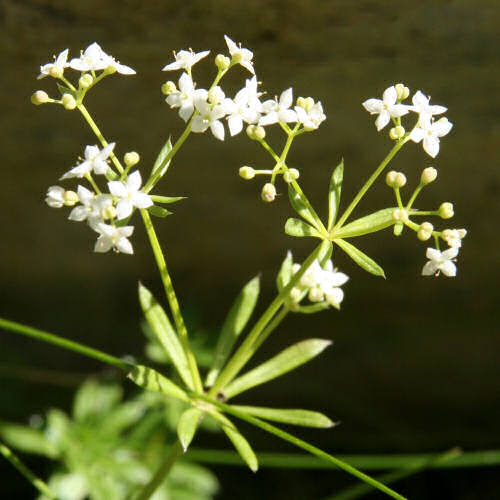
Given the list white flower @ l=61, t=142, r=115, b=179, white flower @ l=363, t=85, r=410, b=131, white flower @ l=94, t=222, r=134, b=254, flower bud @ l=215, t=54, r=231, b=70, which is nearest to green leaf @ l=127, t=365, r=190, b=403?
white flower @ l=94, t=222, r=134, b=254

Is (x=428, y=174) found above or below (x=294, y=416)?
above

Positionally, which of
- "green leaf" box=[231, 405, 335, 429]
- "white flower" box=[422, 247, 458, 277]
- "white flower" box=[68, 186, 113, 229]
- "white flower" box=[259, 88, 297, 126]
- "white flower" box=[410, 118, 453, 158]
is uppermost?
"white flower" box=[410, 118, 453, 158]

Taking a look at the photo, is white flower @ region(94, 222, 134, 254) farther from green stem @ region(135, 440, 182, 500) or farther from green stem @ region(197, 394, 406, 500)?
green stem @ region(135, 440, 182, 500)

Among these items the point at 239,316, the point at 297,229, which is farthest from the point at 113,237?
the point at 239,316

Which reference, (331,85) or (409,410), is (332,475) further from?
(331,85)

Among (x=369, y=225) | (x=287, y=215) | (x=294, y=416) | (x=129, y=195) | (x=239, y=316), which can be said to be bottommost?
(x=294, y=416)

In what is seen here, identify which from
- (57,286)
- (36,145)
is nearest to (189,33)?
(36,145)

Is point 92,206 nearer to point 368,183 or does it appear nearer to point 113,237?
point 113,237
